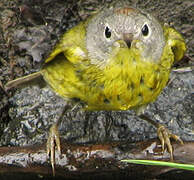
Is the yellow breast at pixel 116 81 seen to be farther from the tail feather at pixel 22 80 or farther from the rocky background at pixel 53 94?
the rocky background at pixel 53 94

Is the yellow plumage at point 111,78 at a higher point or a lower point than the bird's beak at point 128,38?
lower

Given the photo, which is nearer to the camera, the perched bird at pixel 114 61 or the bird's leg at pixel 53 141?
the perched bird at pixel 114 61

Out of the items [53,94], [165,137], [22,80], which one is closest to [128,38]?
[165,137]

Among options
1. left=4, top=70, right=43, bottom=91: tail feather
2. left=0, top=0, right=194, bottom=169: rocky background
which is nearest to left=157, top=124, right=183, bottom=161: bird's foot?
left=0, top=0, right=194, bottom=169: rocky background

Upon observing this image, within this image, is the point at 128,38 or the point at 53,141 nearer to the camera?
the point at 128,38

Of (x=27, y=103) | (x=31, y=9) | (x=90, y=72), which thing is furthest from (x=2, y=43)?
(x=90, y=72)

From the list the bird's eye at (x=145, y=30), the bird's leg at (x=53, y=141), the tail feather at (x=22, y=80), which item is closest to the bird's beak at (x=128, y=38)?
the bird's eye at (x=145, y=30)

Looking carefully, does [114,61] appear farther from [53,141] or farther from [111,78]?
[53,141]
